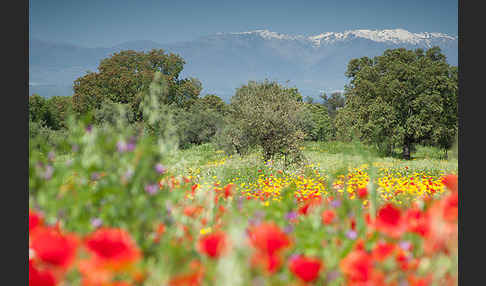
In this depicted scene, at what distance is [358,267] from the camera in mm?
1178

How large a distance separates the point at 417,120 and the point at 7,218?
76.2ft

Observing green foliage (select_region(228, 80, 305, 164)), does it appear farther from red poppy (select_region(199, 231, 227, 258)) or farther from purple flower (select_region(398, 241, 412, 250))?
red poppy (select_region(199, 231, 227, 258))

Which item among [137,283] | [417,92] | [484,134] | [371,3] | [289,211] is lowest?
[137,283]

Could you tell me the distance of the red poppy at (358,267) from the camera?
45.9 inches

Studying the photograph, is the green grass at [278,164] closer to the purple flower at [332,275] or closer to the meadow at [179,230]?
the meadow at [179,230]

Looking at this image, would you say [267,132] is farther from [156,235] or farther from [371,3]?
[156,235]

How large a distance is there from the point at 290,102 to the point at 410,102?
1280 centimetres

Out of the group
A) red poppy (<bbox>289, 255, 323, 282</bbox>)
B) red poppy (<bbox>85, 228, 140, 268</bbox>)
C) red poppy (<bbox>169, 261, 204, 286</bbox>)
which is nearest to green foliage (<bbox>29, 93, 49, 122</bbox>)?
red poppy (<bbox>85, 228, 140, 268</bbox>)

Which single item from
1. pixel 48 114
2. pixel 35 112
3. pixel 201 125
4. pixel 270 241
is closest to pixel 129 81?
pixel 201 125

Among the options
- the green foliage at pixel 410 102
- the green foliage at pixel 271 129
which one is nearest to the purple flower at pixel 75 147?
the green foliage at pixel 271 129

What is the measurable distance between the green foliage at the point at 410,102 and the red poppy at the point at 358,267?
66.9ft

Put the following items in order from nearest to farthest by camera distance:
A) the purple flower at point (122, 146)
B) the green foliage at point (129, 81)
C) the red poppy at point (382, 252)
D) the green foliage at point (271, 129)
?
the red poppy at point (382, 252), the purple flower at point (122, 146), the green foliage at point (271, 129), the green foliage at point (129, 81)

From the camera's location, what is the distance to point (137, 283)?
1.19 m

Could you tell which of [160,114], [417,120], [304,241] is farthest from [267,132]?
[417,120]
